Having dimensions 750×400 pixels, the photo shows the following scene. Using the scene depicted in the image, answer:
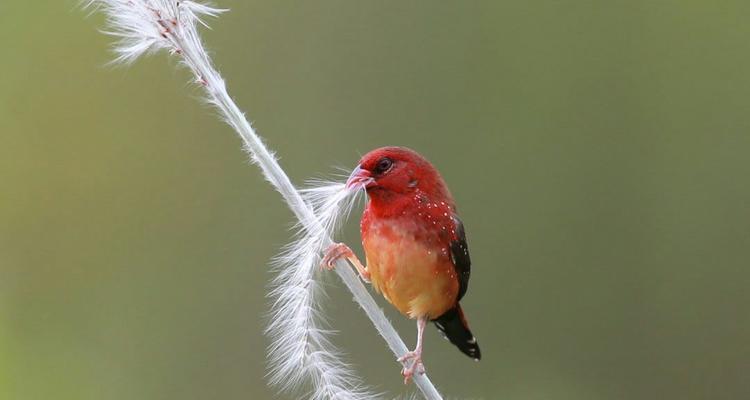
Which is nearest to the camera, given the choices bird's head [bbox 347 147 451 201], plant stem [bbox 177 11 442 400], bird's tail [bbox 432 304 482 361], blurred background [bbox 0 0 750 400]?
plant stem [bbox 177 11 442 400]

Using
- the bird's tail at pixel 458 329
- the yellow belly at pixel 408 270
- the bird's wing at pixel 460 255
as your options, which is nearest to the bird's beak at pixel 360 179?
the yellow belly at pixel 408 270

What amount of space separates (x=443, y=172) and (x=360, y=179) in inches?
137

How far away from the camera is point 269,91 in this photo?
674 cm

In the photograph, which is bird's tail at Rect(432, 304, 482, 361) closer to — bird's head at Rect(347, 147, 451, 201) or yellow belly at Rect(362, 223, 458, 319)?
yellow belly at Rect(362, 223, 458, 319)

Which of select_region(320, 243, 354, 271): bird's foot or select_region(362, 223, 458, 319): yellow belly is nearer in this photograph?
select_region(320, 243, 354, 271): bird's foot

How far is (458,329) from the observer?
152 inches

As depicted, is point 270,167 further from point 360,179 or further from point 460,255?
point 460,255

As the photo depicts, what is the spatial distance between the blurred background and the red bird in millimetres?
2859

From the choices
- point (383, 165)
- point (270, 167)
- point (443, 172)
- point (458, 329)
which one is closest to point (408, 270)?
point (383, 165)

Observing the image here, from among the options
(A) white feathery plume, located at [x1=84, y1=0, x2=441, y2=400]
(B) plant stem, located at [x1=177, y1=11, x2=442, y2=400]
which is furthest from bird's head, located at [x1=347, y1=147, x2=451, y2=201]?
(B) plant stem, located at [x1=177, y1=11, x2=442, y2=400]

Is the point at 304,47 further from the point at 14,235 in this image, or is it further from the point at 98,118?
the point at 14,235

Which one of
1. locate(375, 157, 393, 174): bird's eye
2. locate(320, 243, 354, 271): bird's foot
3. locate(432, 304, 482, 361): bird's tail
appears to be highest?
locate(375, 157, 393, 174): bird's eye

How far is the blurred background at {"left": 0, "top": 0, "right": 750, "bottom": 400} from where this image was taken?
6.55 metres

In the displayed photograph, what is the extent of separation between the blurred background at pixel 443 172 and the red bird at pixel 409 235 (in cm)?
286
